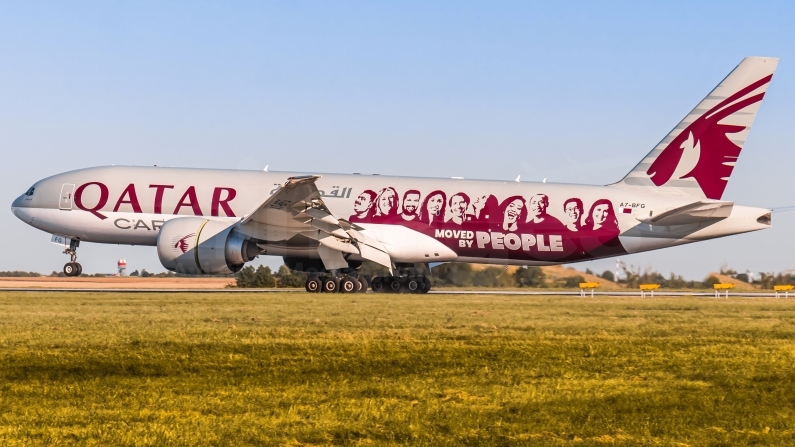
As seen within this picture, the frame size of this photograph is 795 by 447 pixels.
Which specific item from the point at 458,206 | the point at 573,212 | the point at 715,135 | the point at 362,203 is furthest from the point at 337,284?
the point at 715,135

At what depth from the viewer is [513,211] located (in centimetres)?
3844

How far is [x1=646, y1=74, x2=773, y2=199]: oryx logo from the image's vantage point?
3709cm

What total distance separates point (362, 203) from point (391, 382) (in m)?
28.4

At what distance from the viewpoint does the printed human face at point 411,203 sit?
3931 centimetres

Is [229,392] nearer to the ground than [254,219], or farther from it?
nearer to the ground

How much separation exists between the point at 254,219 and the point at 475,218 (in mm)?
8557

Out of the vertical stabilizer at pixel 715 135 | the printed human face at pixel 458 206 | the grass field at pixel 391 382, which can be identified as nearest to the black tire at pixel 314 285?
the printed human face at pixel 458 206

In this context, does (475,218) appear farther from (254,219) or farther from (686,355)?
(686,355)

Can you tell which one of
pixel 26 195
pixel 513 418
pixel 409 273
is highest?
pixel 26 195

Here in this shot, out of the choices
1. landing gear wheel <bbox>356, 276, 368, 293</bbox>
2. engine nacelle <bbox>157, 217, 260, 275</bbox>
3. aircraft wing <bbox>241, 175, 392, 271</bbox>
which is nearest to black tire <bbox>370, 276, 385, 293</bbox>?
aircraft wing <bbox>241, 175, 392, 271</bbox>

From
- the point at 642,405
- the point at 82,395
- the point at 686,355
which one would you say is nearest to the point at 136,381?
the point at 82,395

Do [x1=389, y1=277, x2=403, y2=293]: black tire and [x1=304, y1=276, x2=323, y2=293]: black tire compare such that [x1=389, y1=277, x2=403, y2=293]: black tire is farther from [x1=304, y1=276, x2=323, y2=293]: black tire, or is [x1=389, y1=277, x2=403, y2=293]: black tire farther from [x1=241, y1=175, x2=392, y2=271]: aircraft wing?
[x1=304, y1=276, x2=323, y2=293]: black tire

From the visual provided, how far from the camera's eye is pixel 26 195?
4322 cm

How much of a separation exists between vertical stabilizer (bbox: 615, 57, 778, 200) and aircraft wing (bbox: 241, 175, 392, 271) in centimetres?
1167
